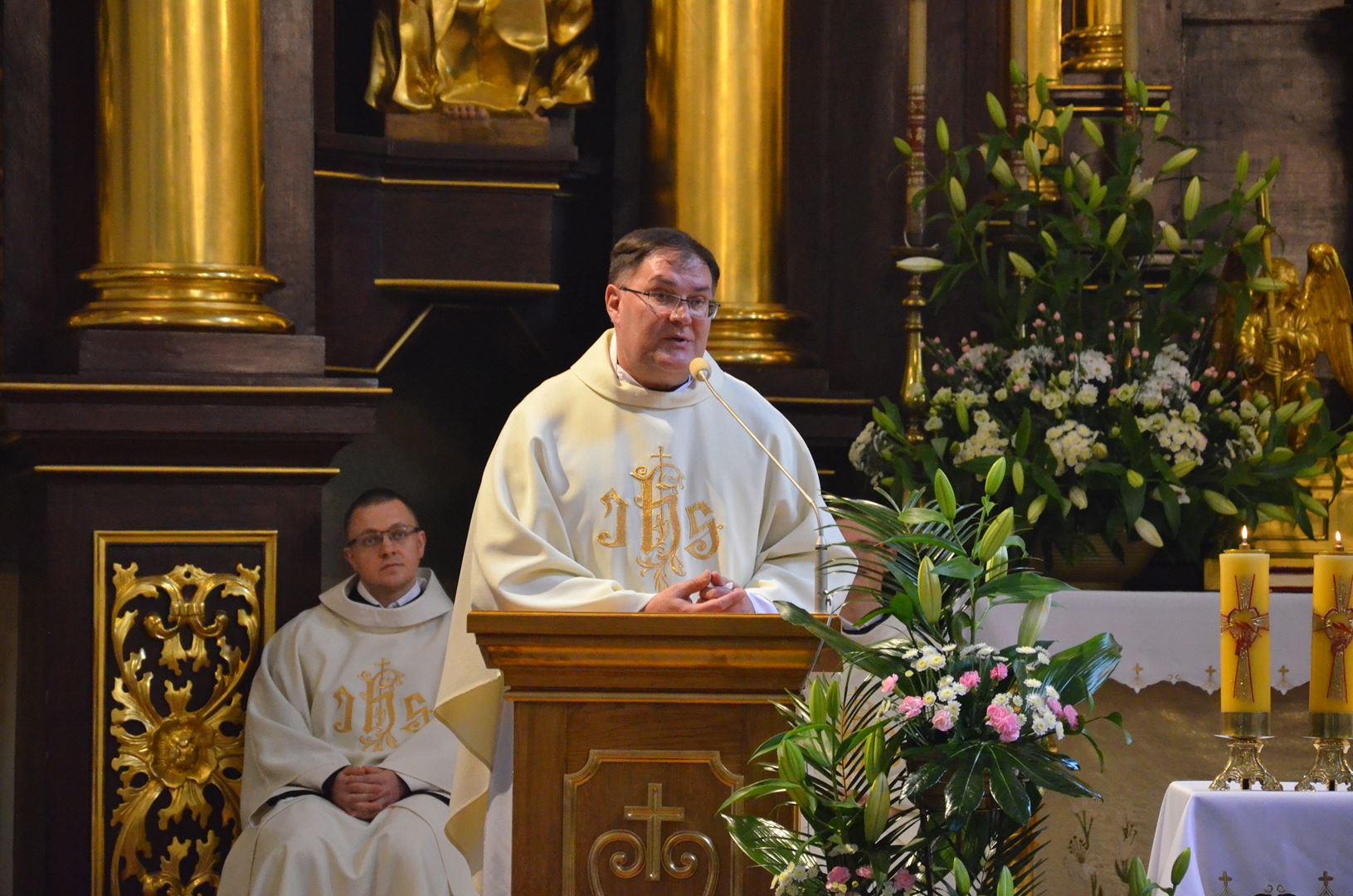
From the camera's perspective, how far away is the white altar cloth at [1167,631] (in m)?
5.36

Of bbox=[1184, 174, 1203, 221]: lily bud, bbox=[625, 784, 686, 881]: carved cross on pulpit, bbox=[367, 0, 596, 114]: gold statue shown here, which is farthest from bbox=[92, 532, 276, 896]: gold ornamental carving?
bbox=[1184, 174, 1203, 221]: lily bud

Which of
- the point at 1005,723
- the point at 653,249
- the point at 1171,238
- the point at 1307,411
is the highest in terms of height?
the point at 1171,238

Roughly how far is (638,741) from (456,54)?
3721 mm

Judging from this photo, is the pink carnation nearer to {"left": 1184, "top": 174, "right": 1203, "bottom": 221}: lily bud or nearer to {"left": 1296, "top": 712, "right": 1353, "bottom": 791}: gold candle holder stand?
{"left": 1296, "top": 712, "right": 1353, "bottom": 791}: gold candle holder stand

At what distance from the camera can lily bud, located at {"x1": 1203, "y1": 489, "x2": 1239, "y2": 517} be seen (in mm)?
5598

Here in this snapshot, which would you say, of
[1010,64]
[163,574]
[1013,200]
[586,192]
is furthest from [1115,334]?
[163,574]

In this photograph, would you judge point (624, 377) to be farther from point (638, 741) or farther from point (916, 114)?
point (916, 114)

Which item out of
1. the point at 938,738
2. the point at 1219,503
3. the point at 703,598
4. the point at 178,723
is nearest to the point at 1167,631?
the point at 1219,503

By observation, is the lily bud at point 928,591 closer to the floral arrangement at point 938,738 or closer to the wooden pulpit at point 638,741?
the floral arrangement at point 938,738

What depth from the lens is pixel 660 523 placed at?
4.54m

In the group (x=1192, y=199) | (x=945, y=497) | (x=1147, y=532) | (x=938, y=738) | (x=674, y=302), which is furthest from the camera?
(x=1192, y=199)

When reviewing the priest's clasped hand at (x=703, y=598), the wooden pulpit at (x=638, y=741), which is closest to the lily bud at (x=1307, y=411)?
the priest's clasped hand at (x=703, y=598)

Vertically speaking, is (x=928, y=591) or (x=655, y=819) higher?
(x=928, y=591)

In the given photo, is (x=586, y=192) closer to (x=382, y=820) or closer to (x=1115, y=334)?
(x=1115, y=334)
